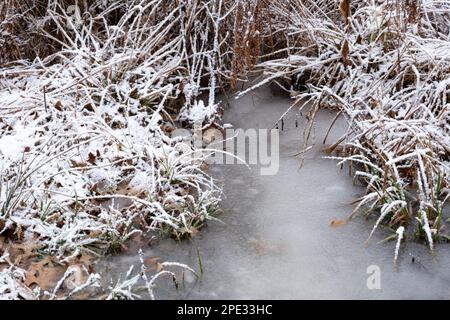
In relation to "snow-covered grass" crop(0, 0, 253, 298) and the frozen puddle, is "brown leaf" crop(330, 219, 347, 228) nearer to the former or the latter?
the frozen puddle

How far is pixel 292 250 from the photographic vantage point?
9.38 ft

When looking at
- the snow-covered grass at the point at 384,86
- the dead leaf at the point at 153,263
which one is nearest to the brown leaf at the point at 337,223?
the snow-covered grass at the point at 384,86

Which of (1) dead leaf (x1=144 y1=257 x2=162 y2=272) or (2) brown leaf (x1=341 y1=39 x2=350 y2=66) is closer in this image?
(1) dead leaf (x1=144 y1=257 x2=162 y2=272)

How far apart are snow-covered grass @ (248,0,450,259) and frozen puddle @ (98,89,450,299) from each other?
14cm

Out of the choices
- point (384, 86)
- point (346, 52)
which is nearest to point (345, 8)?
point (346, 52)

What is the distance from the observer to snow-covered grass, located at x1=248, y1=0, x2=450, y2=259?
306 centimetres

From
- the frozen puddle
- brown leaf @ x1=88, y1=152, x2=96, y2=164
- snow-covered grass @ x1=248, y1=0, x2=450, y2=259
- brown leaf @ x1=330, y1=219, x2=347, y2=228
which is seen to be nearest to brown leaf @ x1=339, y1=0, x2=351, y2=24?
snow-covered grass @ x1=248, y1=0, x2=450, y2=259

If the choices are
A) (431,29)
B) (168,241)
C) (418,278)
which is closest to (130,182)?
(168,241)

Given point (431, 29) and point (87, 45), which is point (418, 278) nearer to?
point (431, 29)

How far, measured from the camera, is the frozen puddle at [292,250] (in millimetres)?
2587

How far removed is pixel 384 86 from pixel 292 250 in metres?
1.74

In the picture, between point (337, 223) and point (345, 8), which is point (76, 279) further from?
point (345, 8)

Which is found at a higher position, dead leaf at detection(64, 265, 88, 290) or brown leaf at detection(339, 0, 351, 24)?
brown leaf at detection(339, 0, 351, 24)

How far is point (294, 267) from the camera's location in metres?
2.73
